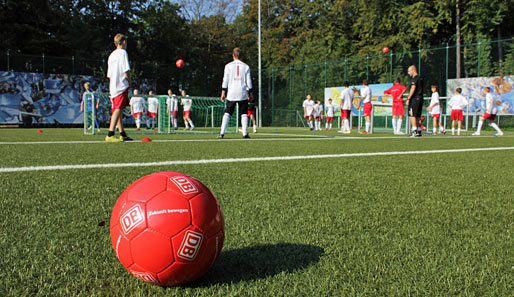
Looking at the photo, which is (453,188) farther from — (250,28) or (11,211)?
(250,28)

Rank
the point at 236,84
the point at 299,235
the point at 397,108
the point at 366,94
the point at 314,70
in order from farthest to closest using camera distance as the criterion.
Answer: the point at 314,70, the point at 366,94, the point at 397,108, the point at 236,84, the point at 299,235

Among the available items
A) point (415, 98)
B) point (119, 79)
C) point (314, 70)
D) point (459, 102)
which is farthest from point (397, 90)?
point (314, 70)

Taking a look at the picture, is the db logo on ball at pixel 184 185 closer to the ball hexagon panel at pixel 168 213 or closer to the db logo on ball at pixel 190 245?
the ball hexagon panel at pixel 168 213

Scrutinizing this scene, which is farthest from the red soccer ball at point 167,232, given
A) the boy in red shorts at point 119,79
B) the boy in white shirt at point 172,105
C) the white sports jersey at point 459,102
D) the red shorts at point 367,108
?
the white sports jersey at point 459,102

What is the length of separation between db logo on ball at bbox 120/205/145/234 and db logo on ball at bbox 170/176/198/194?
0.17 m

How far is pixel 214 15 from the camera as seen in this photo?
39219 millimetres

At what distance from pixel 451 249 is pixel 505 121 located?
22305 millimetres

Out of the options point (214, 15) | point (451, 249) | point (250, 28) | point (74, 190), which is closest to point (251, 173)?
point (74, 190)

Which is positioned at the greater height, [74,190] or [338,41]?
[338,41]

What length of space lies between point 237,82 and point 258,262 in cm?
898

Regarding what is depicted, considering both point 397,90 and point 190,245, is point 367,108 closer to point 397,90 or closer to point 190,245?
point 397,90

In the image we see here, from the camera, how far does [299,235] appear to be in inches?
79.5

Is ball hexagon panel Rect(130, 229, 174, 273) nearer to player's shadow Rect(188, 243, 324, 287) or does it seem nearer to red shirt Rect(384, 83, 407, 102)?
player's shadow Rect(188, 243, 324, 287)

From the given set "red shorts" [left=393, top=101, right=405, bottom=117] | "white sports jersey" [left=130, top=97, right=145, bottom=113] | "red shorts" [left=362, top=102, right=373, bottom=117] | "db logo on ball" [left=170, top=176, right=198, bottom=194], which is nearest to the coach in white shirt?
"red shorts" [left=393, top=101, right=405, bottom=117]
